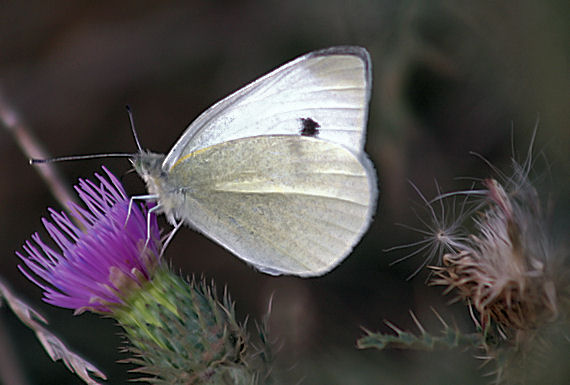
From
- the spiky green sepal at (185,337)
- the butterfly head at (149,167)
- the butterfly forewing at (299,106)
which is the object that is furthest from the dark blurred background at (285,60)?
the butterfly head at (149,167)

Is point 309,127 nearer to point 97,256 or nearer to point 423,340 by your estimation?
point 97,256

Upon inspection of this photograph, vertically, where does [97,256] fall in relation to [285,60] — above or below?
above

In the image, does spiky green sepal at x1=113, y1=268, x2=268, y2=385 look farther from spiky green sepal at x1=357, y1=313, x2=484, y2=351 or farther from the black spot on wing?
the black spot on wing

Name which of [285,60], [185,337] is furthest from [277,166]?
[285,60]

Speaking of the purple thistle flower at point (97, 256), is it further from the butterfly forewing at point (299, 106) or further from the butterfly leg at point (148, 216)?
the butterfly forewing at point (299, 106)

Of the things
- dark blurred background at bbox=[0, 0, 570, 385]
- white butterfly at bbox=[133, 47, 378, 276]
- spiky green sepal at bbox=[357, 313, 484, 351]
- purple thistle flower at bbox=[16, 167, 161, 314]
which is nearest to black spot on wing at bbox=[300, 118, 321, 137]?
white butterfly at bbox=[133, 47, 378, 276]

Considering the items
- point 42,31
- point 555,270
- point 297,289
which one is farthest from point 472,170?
point 42,31

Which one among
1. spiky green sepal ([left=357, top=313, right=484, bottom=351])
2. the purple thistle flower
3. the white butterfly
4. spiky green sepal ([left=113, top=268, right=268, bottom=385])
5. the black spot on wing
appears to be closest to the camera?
spiky green sepal ([left=357, top=313, right=484, bottom=351])
